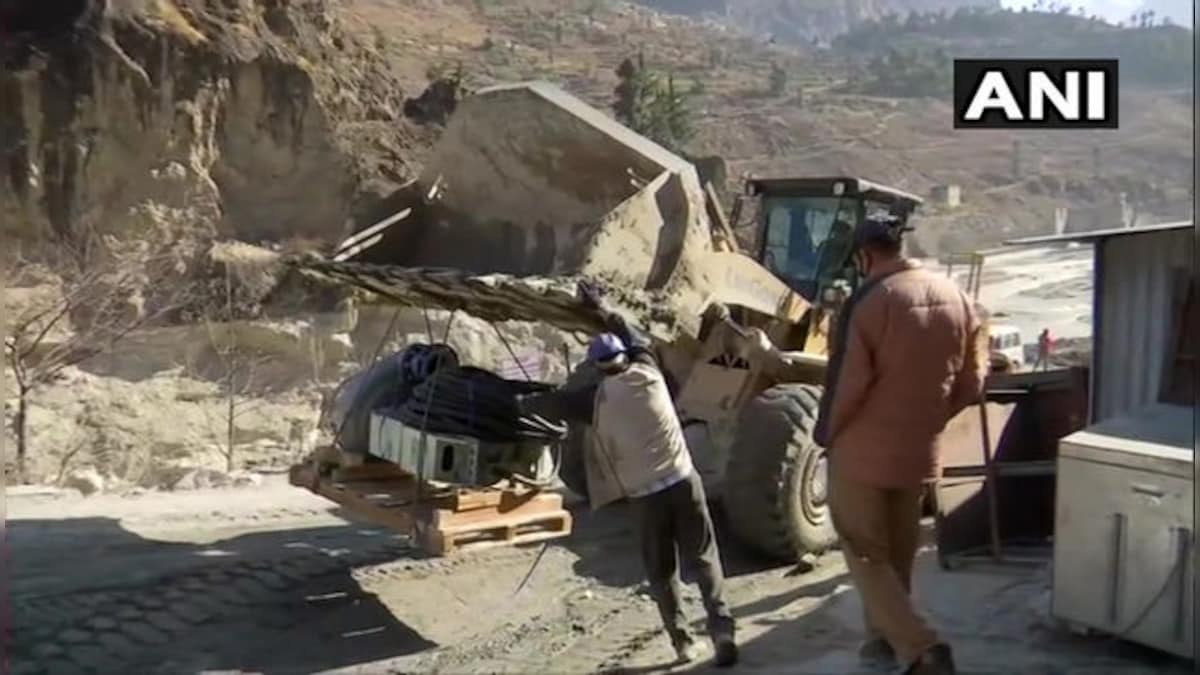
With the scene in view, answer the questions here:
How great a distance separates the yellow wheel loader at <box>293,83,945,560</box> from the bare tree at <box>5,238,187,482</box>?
20.2 ft

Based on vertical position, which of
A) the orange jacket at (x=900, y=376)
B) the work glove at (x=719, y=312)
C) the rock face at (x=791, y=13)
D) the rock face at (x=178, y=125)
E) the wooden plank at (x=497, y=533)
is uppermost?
the rock face at (x=791, y=13)

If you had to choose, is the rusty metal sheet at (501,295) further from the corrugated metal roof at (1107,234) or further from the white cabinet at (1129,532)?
the white cabinet at (1129,532)

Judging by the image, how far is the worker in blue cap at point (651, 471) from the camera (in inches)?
240

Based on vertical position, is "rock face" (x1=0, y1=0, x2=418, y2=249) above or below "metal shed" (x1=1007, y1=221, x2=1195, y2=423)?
above

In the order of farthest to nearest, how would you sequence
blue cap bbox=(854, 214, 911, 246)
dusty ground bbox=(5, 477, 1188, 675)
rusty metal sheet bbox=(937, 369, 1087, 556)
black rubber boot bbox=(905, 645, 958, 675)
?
rusty metal sheet bbox=(937, 369, 1087, 556)
dusty ground bbox=(5, 477, 1188, 675)
blue cap bbox=(854, 214, 911, 246)
black rubber boot bbox=(905, 645, 958, 675)

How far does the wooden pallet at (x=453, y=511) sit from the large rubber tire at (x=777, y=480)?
4.81 ft

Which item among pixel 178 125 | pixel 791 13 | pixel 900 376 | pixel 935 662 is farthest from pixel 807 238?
pixel 791 13

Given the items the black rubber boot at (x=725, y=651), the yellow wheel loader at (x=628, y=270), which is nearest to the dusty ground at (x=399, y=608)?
the black rubber boot at (x=725, y=651)

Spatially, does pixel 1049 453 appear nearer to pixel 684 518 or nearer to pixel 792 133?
pixel 684 518

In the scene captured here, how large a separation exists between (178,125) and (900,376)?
837 inches

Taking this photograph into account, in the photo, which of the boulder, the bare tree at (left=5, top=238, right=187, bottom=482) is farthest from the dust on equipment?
the bare tree at (left=5, top=238, right=187, bottom=482)

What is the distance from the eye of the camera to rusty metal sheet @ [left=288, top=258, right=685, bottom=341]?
22.8 ft

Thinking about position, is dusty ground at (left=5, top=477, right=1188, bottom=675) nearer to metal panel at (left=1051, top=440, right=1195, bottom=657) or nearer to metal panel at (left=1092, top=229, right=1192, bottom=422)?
metal panel at (left=1051, top=440, right=1195, bottom=657)

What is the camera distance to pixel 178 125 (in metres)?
24.4
